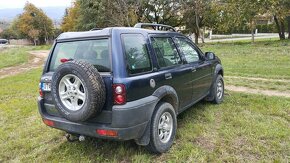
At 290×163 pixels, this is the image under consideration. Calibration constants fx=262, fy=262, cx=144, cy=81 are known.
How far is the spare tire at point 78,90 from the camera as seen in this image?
2.91 metres

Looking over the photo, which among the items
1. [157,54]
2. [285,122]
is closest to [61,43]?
[157,54]

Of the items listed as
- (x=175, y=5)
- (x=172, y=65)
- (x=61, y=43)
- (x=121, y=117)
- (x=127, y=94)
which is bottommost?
(x=121, y=117)

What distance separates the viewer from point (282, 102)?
5.55 m

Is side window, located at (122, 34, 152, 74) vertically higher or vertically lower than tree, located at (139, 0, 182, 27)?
lower

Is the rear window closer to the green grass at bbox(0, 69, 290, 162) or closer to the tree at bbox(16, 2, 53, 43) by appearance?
the green grass at bbox(0, 69, 290, 162)

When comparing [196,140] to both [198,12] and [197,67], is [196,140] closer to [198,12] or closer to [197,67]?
[197,67]

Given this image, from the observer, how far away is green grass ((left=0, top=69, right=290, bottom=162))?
3.51 metres

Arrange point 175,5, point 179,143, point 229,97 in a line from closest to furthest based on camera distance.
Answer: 1. point 179,143
2. point 229,97
3. point 175,5

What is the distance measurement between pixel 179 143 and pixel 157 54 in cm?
135

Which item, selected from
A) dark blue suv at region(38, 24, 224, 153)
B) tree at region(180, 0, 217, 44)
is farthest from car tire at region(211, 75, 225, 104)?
tree at region(180, 0, 217, 44)

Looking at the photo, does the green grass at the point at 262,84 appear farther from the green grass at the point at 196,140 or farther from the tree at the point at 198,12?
the tree at the point at 198,12

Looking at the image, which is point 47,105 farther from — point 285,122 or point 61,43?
point 285,122

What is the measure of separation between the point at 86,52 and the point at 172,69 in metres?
1.28

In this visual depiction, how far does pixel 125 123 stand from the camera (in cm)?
300
